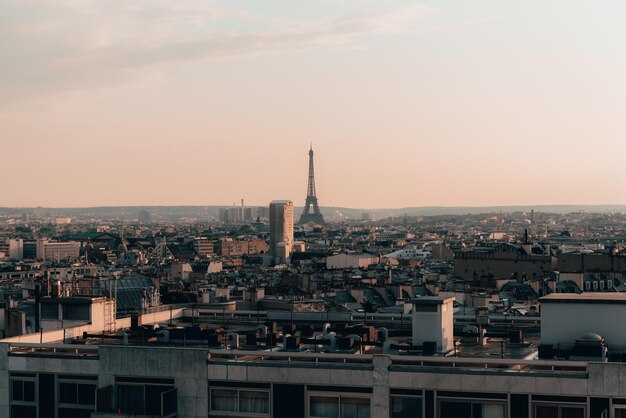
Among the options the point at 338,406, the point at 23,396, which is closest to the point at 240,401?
the point at 338,406

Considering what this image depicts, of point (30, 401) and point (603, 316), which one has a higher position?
point (603, 316)

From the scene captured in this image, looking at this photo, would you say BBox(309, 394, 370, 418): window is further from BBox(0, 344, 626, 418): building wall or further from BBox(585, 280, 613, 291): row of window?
BBox(585, 280, 613, 291): row of window

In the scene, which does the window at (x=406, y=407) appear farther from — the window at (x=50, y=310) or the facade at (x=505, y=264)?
the facade at (x=505, y=264)

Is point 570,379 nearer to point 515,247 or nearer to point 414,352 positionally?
point 414,352

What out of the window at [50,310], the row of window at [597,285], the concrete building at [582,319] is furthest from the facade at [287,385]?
the row of window at [597,285]

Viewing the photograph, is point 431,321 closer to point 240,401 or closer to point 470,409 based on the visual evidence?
point 470,409

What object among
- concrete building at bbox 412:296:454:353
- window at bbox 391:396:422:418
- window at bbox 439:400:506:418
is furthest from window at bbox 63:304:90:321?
window at bbox 439:400:506:418

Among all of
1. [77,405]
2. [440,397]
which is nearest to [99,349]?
[77,405]
